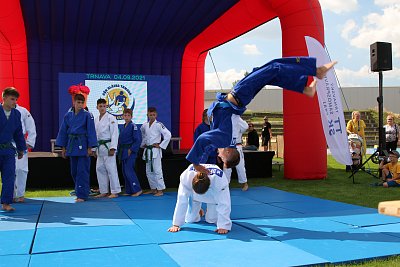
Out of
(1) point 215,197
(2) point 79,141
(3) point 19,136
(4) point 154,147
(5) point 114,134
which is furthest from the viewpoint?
(4) point 154,147

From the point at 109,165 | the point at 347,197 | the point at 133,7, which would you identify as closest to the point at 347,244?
the point at 347,197

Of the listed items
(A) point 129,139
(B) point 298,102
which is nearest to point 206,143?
(A) point 129,139

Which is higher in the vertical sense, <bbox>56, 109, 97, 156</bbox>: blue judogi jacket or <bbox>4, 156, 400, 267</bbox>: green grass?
<bbox>56, 109, 97, 156</bbox>: blue judogi jacket

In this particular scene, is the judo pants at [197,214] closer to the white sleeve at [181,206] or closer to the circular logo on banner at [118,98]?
the white sleeve at [181,206]

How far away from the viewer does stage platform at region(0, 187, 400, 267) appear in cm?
287

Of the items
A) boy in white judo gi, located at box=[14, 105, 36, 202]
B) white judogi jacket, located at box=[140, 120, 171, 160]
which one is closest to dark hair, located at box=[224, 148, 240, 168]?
white judogi jacket, located at box=[140, 120, 171, 160]

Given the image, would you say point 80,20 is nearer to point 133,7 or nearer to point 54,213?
point 133,7

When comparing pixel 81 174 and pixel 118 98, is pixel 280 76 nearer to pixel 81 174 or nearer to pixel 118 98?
pixel 81 174

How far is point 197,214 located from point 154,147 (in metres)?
2.25

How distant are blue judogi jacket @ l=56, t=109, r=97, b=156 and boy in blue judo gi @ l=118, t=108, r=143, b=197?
2.07 ft

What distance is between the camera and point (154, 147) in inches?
245

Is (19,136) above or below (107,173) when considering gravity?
above

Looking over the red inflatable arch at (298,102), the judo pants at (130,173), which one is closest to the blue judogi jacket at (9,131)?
the judo pants at (130,173)

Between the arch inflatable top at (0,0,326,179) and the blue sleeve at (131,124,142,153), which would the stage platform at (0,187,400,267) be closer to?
the blue sleeve at (131,124,142,153)
